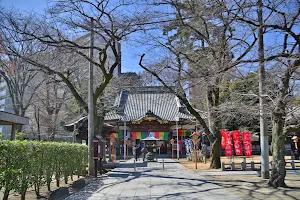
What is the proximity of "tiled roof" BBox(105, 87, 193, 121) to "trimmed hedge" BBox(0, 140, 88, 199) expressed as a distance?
2228cm

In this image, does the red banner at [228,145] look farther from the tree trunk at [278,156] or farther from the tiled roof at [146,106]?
the tiled roof at [146,106]

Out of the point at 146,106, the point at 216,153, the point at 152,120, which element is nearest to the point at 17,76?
the point at 216,153

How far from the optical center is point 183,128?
33875 mm

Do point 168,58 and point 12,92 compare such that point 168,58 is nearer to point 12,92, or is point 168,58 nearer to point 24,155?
point 24,155

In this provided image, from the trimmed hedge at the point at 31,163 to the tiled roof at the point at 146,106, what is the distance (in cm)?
2228

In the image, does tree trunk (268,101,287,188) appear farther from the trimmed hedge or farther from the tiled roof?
the tiled roof

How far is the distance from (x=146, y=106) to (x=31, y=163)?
95.5 ft

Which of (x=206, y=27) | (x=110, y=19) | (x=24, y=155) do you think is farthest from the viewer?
(x=110, y=19)

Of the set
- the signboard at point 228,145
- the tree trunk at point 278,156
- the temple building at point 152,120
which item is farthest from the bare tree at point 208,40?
the temple building at point 152,120

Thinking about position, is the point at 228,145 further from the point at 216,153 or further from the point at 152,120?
the point at 152,120

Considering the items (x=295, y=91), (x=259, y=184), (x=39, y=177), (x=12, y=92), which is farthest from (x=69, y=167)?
(x=12, y=92)

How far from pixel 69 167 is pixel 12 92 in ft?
41.4

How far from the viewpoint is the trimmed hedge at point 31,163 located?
6324mm

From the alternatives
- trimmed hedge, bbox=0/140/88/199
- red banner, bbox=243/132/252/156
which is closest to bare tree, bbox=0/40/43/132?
trimmed hedge, bbox=0/140/88/199
